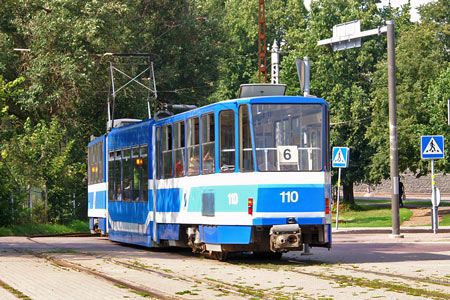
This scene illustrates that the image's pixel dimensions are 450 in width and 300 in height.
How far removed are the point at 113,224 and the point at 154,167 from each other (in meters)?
4.81

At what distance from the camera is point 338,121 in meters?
56.1

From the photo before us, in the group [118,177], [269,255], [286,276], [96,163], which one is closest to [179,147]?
[269,255]

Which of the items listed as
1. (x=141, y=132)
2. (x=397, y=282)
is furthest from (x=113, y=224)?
(x=397, y=282)

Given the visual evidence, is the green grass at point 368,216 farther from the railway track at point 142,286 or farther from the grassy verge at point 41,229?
the railway track at point 142,286

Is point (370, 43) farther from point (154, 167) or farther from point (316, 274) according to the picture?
point (316, 274)

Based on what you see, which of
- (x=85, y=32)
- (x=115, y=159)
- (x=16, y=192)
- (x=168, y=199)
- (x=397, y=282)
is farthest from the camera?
(x=85, y=32)

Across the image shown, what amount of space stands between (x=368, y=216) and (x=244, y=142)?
31399 mm

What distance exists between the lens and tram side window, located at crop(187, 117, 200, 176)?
1823 centimetres

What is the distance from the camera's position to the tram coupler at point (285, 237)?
16125 millimetres

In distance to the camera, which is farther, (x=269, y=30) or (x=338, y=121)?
(x=269, y=30)

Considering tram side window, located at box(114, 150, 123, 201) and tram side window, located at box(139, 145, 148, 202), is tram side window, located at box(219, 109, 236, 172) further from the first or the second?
tram side window, located at box(114, 150, 123, 201)

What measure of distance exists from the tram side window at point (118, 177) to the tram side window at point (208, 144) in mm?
6690

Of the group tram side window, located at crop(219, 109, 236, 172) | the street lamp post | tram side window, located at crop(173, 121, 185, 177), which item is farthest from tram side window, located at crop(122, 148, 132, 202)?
the street lamp post

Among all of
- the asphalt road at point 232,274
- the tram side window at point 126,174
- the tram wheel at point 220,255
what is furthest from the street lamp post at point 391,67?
the tram wheel at point 220,255
